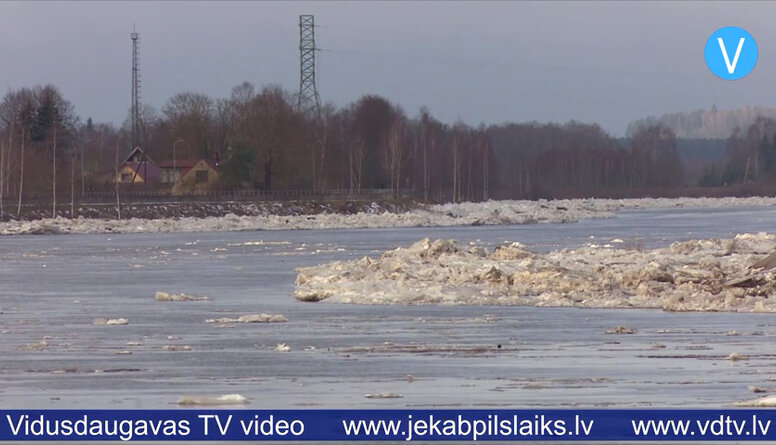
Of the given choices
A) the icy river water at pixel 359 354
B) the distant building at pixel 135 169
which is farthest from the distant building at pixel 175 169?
the icy river water at pixel 359 354

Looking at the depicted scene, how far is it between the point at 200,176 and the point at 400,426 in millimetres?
103862

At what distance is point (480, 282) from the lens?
82.0ft

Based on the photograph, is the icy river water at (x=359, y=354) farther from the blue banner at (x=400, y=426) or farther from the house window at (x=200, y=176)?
the house window at (x=200, y=176)

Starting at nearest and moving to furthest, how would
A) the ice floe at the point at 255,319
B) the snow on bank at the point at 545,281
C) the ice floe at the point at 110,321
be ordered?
the ice floe at the point at 110,321, the ice floe at the point at 255,319, the snow on bank at the point at 545,281

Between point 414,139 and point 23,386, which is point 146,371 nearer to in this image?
point 23,386

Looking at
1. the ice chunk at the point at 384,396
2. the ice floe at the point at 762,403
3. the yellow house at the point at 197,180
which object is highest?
the yellow house at the point at 197,180

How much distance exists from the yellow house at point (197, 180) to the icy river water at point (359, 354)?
81.7 metres

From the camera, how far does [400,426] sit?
1046 cm

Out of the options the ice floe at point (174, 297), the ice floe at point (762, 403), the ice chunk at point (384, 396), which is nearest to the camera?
the ice floe at point (762, 403)

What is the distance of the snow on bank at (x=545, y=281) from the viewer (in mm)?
22609

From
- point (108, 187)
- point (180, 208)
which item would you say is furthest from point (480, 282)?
point (108, 187)

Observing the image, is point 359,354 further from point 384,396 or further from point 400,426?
point 400,426

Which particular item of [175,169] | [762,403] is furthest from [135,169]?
[762,403]

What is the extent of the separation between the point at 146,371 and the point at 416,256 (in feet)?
50.2
